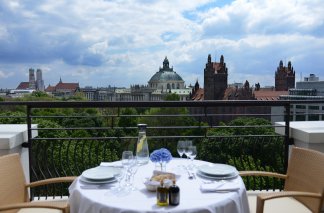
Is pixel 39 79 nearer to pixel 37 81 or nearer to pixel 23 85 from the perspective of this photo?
pixel 37 81

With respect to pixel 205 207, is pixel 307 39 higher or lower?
higher

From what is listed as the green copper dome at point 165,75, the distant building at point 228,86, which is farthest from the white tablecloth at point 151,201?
the green copper dome at point 165,75

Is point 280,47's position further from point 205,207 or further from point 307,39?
point 205,207

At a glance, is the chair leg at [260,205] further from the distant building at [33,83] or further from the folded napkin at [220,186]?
the distant building at [33,83]

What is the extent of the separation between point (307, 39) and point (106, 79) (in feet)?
150

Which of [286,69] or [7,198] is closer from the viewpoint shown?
[7,198]

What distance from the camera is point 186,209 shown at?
170 centimetres

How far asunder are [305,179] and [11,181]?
216cm

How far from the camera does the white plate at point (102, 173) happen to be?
82.9 inches

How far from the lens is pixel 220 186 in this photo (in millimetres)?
2025

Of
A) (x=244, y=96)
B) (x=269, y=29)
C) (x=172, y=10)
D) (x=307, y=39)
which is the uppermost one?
(x=269, y=29)

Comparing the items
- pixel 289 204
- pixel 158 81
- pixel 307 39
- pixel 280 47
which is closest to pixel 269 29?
pixel 280 47

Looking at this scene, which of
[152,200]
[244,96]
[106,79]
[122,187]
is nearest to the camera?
[152,200]

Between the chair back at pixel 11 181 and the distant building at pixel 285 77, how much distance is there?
294ft
